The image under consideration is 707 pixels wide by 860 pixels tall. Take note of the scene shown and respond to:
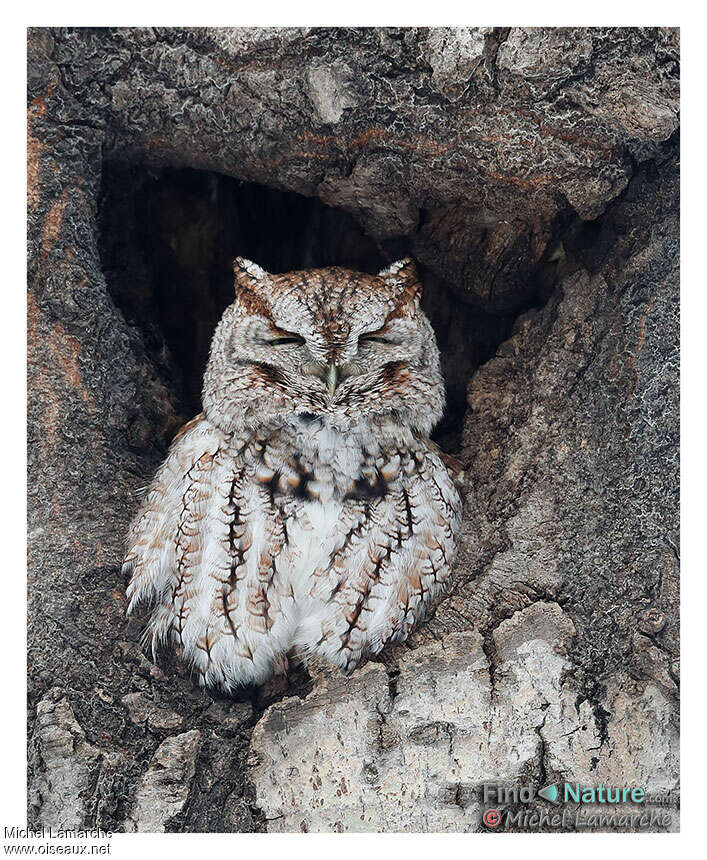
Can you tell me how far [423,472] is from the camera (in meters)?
1.97

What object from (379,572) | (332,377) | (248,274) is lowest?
(379,572)

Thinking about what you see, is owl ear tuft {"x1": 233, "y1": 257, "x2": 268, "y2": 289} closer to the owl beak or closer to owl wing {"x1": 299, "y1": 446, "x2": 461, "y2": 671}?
the owl beak

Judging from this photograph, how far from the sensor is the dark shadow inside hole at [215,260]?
89.7 inches

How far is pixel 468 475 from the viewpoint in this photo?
6.73 feet

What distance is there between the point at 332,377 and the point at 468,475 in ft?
1.75

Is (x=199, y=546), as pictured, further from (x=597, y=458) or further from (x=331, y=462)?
(x=597, y=458)

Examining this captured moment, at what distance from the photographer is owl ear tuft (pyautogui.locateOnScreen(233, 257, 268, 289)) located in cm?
190

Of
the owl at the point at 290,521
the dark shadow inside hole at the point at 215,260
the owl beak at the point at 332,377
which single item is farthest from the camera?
the dark shadow inside hole at the point at 215,260

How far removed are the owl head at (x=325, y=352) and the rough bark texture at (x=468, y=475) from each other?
266 mm
